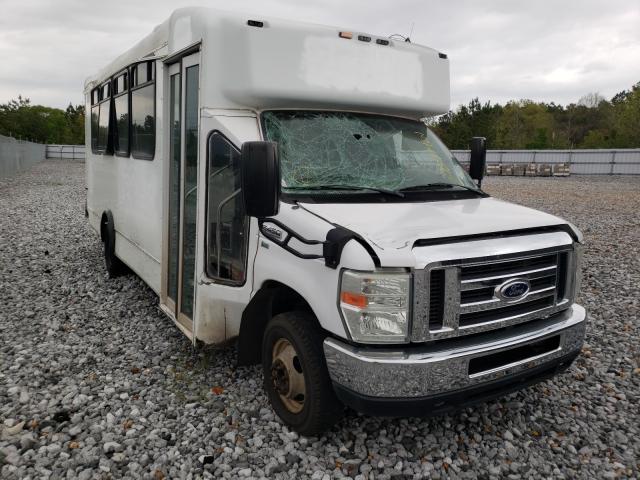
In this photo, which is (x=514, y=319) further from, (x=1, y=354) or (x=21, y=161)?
Result: (x=21, y=161)

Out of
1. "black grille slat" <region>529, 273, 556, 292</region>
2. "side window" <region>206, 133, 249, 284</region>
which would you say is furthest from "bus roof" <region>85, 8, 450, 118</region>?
"black grille slat" <region>529, 273, 556, 292</region>

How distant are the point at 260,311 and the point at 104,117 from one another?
512cm

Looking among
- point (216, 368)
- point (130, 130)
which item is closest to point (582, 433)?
point (216, 368)

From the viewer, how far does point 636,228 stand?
13.1 metres

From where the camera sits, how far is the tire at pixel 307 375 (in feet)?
11.2

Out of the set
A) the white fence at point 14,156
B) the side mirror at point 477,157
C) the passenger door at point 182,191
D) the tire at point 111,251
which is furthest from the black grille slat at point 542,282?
the white fence at point 14,156

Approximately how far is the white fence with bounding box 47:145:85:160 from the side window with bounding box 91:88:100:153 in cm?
4641

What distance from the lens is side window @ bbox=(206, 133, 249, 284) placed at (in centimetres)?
403

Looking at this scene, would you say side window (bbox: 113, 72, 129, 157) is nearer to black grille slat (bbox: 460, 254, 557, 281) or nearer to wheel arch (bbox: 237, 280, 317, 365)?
wheel arch (bbox: 237, 280, 317, 365)

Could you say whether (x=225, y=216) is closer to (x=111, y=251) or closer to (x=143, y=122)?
(x=143, y=122)

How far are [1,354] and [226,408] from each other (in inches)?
94.4

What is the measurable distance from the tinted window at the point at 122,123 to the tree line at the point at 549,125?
47853 mm

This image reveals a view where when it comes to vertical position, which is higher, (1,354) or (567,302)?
(567,302)

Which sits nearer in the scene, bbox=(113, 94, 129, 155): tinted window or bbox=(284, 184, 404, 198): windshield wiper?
bbox=(284, 184, 404, 198): windshield wiper
